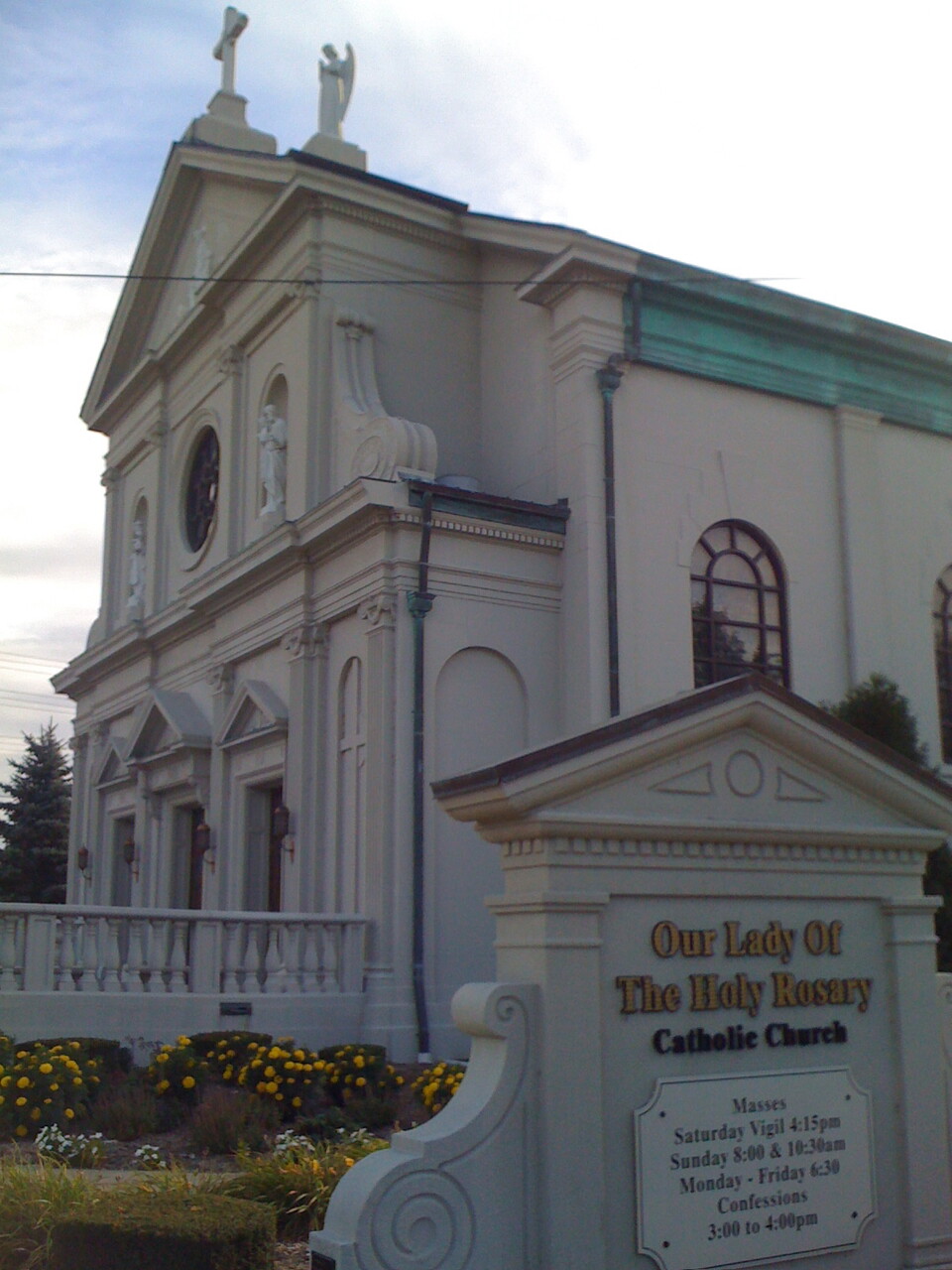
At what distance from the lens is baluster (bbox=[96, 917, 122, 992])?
14.2m

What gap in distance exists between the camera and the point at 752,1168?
625 cm

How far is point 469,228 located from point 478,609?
6271 millimetres

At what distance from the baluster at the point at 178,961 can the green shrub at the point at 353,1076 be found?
9.71 feet

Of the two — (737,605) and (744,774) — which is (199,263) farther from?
(744,774)

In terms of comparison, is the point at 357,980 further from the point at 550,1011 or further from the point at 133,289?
the point at 133,289

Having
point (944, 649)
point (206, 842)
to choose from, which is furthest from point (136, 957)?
point (944, 649)

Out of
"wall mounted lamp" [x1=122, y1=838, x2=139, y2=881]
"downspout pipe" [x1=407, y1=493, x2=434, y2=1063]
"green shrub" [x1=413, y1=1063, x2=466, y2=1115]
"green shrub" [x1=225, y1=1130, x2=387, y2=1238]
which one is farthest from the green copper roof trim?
"green shrub" [x1=225, y1=1130, x2=387, y2=1238]

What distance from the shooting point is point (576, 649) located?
56.2 ft

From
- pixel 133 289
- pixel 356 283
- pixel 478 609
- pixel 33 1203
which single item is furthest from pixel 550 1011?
pixel 133 289

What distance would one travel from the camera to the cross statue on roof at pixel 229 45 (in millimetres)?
25484

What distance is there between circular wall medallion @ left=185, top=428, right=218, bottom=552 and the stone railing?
985cm

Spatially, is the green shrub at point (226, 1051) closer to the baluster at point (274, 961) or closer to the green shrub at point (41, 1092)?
the green shrub at point (41, 1092)

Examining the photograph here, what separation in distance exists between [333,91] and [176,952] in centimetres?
1371

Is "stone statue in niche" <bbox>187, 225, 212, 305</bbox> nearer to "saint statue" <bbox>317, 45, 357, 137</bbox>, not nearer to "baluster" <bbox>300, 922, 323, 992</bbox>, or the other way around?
"saint statue" <bbox>317, 45, 357, 137</bbox>
